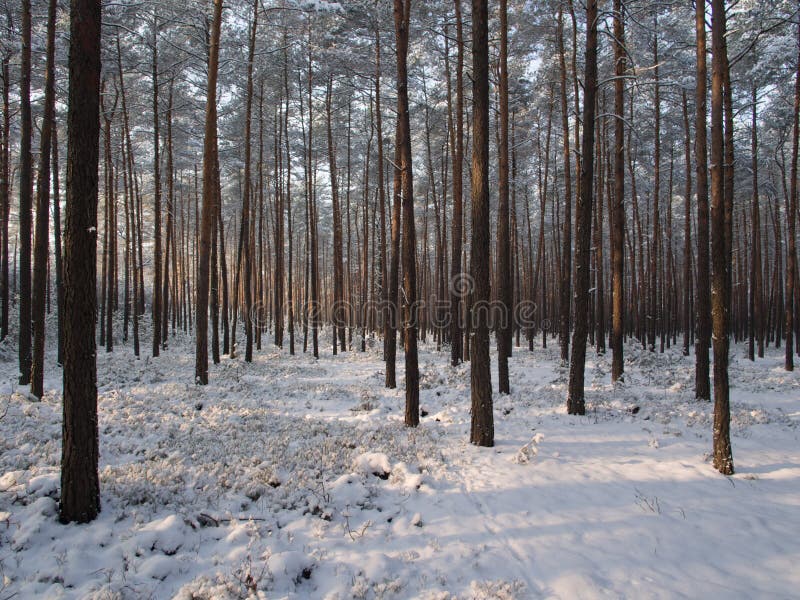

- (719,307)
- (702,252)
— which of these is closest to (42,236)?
(719,307)

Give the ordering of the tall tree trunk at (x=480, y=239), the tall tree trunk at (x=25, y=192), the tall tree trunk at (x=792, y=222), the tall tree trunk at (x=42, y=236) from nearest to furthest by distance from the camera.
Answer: the tall tree trunk at (x=480, y=239), the tall tree trunk at (x=42, y=236), the tall tree trunk at (x=25, y=192), the tall tree trunk at (x=792, y=222)

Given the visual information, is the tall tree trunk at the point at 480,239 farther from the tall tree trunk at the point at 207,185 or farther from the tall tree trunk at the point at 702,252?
the tall tree trunk at the point at 207,185

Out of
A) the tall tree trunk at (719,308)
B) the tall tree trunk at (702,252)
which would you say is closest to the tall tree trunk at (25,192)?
the tall tree trunk at (719,308)

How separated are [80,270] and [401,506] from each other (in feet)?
14.7

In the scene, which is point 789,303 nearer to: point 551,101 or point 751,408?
point 751,408

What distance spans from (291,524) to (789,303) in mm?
20132

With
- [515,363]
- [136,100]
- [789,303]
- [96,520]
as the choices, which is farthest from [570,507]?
[136,100]

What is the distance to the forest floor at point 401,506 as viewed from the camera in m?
3.67

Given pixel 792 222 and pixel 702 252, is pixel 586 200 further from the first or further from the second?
pixel 792 222

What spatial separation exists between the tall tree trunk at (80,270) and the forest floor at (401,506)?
395 mm

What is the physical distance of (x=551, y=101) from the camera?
60.3ft

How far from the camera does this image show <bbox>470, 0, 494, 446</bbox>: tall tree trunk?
6.61 meters

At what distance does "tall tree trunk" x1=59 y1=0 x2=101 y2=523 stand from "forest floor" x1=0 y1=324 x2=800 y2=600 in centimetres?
40

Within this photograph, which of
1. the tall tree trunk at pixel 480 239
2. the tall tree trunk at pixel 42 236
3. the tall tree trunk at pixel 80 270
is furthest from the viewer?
the tall tree trunk at pixel 42 236
